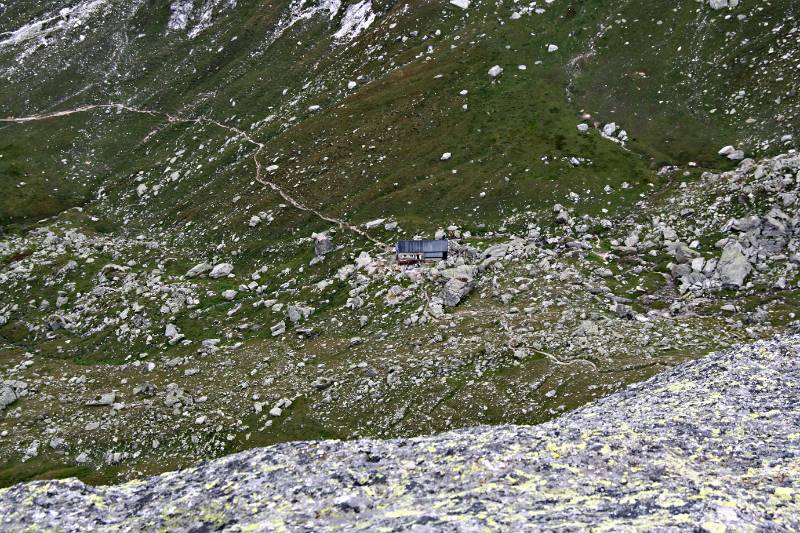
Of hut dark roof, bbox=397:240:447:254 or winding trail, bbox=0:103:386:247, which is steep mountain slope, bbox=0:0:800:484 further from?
hut dark roof, bbox=397:240:447:254

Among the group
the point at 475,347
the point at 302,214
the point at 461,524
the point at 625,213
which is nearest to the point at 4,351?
the point at 302,214

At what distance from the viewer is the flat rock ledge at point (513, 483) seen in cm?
2220

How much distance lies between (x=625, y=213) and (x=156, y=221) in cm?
7270

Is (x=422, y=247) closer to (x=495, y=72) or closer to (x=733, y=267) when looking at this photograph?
(x=733, y=267)

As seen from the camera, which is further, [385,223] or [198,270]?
[198,270]

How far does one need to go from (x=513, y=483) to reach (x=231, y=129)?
99376mm

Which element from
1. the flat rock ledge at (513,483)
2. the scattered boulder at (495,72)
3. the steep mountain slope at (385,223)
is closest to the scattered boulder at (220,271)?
the steep mountain slope at (385,223)

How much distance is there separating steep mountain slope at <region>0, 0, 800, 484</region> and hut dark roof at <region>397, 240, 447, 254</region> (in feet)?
8.66

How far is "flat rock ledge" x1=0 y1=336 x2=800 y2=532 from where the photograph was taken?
22203 mm

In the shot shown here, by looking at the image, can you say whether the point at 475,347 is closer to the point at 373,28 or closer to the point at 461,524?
the point at 461,524

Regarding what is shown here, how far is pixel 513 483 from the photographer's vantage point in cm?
2641

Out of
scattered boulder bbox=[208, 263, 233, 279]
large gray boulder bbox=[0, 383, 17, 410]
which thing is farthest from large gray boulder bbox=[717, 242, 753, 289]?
large gray boulder bbox=[0, 383, 17, 410]

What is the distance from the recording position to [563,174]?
80.2 m

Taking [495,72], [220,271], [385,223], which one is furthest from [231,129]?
[495,72]
